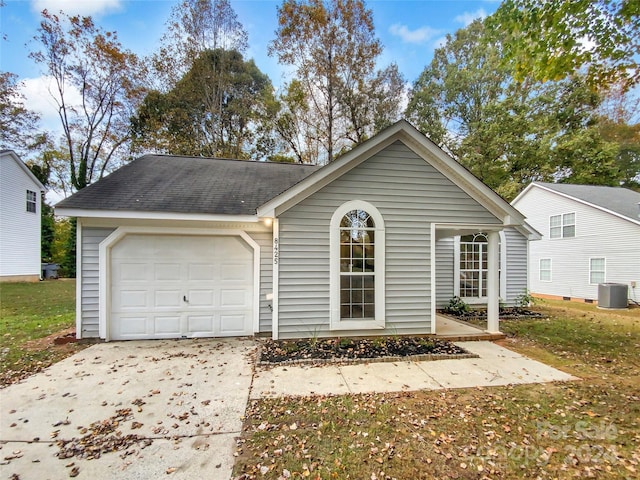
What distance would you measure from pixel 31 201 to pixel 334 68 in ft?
62.1

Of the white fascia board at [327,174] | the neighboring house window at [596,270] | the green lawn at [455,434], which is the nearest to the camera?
the green lawn at [455,434]

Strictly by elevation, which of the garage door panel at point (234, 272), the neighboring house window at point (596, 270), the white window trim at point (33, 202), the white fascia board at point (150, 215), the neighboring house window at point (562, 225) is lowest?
the neighboring house window at point (596, 270)

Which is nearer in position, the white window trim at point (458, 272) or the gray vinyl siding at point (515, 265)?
the white window trim at point (458, 272)

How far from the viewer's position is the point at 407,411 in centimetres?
352

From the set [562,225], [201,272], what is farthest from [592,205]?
[201,272]

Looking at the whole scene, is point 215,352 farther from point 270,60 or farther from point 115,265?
point 270,60

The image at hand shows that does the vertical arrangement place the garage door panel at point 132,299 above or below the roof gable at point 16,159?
below

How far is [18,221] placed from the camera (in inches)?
593

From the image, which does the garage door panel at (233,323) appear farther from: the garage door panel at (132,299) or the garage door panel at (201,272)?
the garage door panel at (132,299)

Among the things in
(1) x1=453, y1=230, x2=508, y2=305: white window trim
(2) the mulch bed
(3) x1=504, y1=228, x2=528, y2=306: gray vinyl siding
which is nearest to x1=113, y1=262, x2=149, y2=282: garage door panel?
(2) the mulch bed

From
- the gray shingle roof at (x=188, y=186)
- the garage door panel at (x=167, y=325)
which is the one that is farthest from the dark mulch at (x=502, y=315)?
the garage door panel at (x=167, y=325)

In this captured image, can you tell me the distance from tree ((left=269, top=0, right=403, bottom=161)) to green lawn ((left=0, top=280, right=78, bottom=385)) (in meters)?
14.1

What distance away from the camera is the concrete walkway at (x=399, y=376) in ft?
13.5

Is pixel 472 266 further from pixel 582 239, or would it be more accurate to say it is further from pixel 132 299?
pixel 132 299
